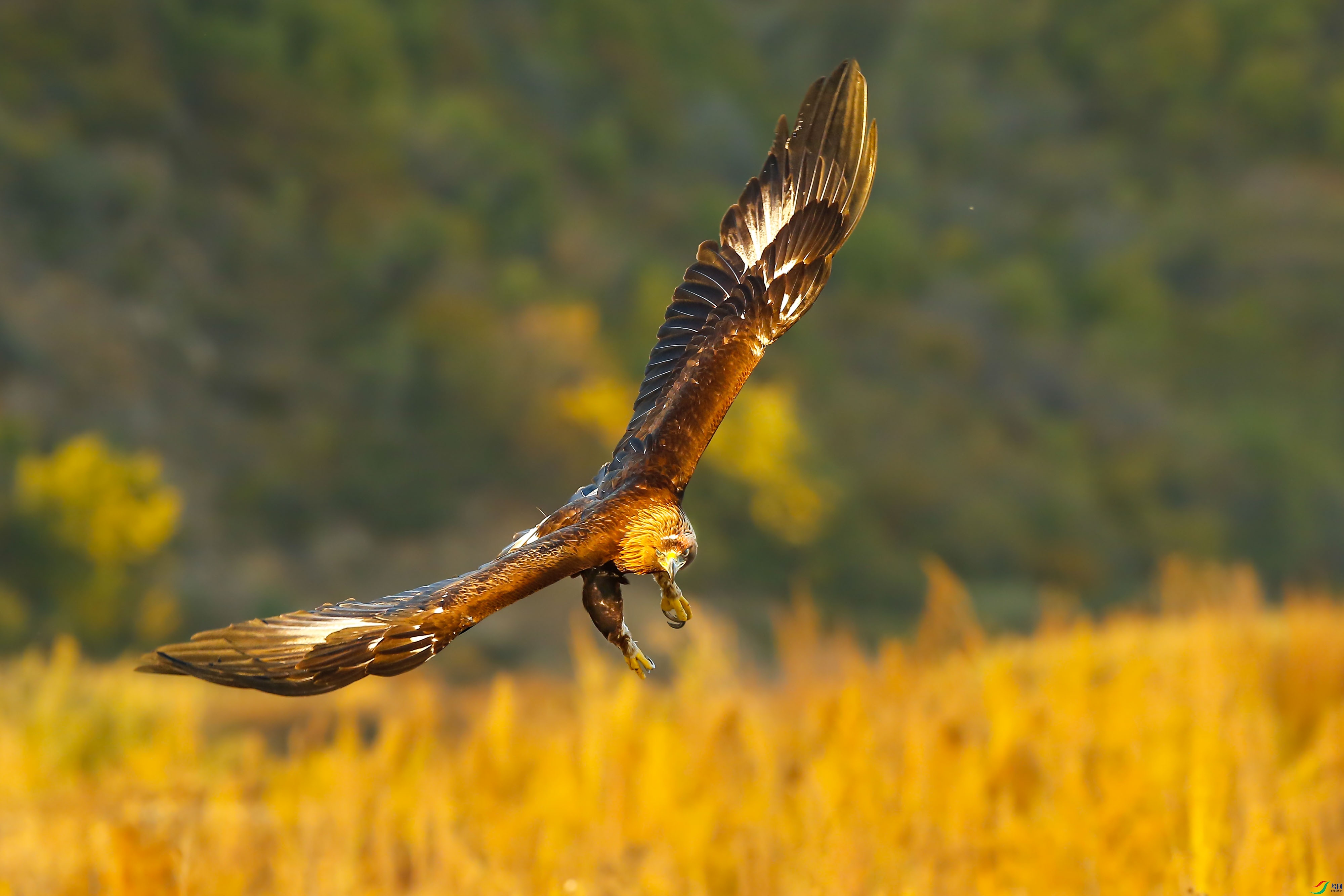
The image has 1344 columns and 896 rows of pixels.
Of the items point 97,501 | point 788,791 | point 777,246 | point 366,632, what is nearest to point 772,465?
point 97,501

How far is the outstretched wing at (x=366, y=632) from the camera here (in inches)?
76.5

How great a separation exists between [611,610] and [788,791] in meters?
4.31

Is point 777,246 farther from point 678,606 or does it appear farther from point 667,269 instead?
point 667,269

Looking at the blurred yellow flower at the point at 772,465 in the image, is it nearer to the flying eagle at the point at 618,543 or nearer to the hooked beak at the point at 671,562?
the flying eagle at the point at 618,543

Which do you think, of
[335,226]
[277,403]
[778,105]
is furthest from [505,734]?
[778,105]

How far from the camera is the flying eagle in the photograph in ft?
6.37

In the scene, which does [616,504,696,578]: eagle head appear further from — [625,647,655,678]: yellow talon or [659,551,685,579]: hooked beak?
[625,647,655,678]: yellow talon

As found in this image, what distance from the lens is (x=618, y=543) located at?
1969 mm

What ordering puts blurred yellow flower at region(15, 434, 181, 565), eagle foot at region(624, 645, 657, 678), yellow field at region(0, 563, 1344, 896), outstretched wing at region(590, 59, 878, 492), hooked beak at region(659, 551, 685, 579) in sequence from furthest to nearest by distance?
blurred yellow flower at region(15, 434, 181, 565), yellow field at region(0, 563, 1344, 896), outstretched wing at region(590, 59, 878, 492), hooked beak at region(659, 551, 685, 579), eagle foot at region(624, 645, 657, 678)

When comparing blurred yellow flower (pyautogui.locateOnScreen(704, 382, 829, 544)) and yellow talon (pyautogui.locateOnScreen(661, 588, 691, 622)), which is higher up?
blurred yellow flower (pyautogui.locateOnScreen(704, 382, 829, 544))

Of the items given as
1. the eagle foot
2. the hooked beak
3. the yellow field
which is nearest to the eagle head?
the hooked beak

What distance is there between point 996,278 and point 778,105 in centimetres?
958

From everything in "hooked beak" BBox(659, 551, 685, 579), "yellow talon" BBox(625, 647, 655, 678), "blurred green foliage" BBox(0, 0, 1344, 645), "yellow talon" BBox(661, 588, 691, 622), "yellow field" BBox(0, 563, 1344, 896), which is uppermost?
"blurred green foliage" BBox(0, 0, 1344, 645)

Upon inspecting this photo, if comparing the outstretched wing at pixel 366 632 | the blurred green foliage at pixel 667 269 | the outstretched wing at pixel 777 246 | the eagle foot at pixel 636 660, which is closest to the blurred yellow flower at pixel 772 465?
the blurred green foliage at pixel 667 269
